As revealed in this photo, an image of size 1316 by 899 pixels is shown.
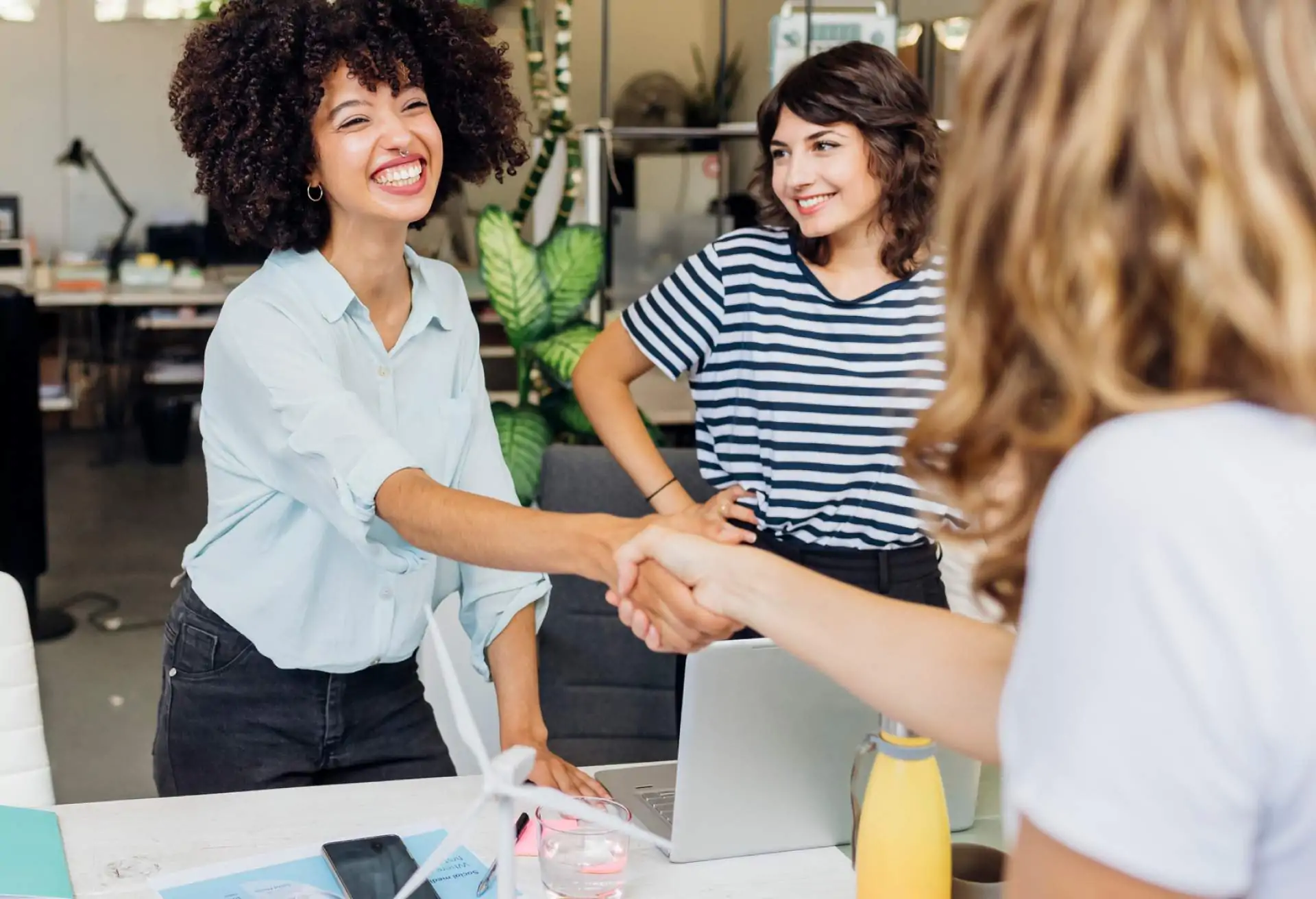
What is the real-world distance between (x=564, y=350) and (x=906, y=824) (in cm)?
189

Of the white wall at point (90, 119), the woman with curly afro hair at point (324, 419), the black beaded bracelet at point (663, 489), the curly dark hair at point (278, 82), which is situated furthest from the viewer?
the white wall at point (90, 119)

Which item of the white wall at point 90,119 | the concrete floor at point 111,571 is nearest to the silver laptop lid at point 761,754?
the concrete floor at point 111,571

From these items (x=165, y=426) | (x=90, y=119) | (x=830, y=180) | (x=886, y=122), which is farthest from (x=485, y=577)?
(x=90, y=119)

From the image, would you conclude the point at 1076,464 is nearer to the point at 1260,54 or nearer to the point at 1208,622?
the point at 1208,622

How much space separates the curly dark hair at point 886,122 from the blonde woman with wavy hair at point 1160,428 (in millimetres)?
1470

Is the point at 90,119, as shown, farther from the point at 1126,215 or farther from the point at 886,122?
the point at 1126,215

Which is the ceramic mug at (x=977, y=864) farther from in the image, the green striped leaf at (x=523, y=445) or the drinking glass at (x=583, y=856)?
the green striped leaf at (x=523, y=445)

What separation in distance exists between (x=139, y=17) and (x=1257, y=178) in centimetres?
481

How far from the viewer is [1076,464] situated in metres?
0.65

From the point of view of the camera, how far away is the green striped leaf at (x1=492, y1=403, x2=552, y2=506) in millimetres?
2873

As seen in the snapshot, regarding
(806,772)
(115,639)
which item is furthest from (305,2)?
(115,639)

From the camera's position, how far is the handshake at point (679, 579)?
4.32 feet

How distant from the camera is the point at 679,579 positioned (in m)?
1.42

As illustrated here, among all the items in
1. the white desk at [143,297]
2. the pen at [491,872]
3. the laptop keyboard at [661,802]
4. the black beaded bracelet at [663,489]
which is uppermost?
the white desk at [143,297]
